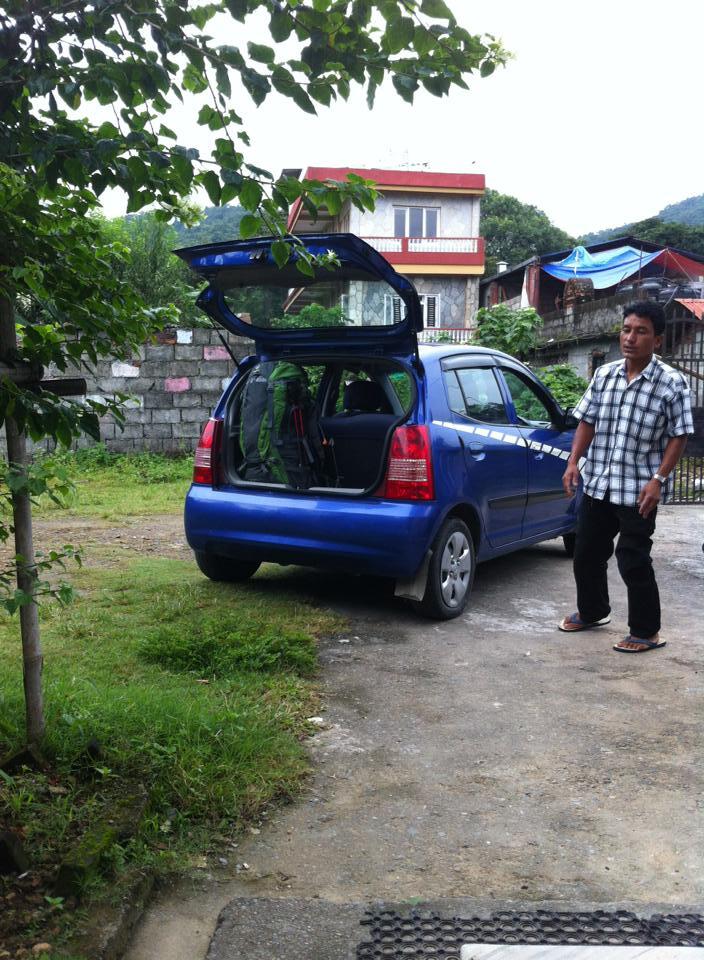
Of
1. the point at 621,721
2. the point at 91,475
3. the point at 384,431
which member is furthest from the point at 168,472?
the point at 621,721

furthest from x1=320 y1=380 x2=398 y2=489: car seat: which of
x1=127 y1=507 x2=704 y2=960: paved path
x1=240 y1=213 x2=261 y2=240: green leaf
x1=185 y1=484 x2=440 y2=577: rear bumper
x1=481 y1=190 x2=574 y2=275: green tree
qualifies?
x1=481 y1=190 x2=574 y2=275: green tree

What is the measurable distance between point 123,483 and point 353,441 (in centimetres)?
574

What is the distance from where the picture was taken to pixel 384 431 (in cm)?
596

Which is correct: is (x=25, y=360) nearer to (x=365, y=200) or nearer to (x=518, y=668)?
(x=365, y=200)

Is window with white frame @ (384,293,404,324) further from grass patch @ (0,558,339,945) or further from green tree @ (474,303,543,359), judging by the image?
green tree @ (474,303,543,359)

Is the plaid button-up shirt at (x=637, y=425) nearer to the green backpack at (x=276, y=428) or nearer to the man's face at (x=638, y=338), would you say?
the man's face at (x=638, y=338)

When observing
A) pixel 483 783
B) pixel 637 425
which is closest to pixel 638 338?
pixel 637 425

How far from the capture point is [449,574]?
541 cm

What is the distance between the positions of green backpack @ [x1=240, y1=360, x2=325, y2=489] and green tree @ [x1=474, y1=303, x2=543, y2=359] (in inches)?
391

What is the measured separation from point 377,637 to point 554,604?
150 cm

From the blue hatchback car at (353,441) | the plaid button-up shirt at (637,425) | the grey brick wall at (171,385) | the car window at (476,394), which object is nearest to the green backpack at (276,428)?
the blue hatchback car at (353,441)

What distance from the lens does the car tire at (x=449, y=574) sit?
524cm

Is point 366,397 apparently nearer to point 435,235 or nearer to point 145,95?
point 145,95

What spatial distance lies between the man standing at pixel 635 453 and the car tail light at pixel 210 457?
7.53 ft
